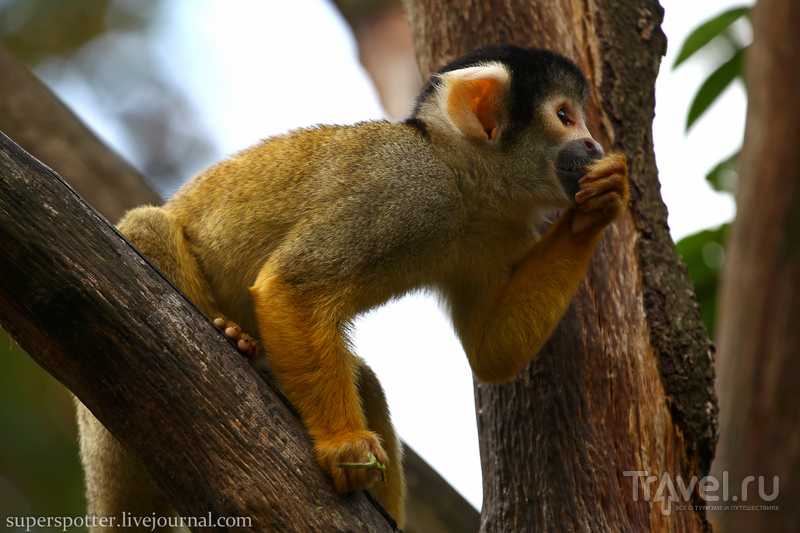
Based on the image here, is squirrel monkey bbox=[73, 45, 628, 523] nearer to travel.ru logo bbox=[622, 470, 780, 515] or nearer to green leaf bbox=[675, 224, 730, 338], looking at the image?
travel.ru logo bbox=[622, 470, 780, 515]

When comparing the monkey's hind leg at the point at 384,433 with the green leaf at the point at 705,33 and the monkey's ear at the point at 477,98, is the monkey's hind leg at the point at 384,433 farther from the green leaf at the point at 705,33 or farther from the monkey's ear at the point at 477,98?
the green leaf at the point at 705,33

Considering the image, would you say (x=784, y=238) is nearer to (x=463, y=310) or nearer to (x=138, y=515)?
(x=463, y=310)

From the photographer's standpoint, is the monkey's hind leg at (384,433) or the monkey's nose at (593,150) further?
the monkey's hind leg at (384,433)

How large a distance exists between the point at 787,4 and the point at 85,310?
520cm

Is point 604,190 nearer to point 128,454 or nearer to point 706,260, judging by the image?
point 128,454

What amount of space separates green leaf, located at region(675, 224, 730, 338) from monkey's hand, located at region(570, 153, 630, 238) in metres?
2.53

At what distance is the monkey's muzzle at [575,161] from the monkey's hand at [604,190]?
0.23ft

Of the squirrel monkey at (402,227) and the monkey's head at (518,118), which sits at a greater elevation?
the monkey's head at (518,118)

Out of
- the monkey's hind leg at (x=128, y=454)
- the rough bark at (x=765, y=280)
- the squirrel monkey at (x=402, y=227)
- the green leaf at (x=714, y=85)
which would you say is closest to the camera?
the squirrel monkey at (x=402, y=227)

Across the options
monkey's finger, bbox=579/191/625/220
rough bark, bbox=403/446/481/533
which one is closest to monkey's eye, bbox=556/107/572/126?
monkey's finger, bbox=579/191/625/220

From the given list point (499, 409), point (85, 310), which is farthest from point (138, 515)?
point (499, 409)

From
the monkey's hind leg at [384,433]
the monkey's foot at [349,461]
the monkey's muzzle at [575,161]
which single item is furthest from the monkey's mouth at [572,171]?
the monkey's foot at [349,461]

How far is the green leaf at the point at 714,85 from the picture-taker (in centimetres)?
510

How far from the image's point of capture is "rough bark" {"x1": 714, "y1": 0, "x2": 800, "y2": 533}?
4883 millimetres
